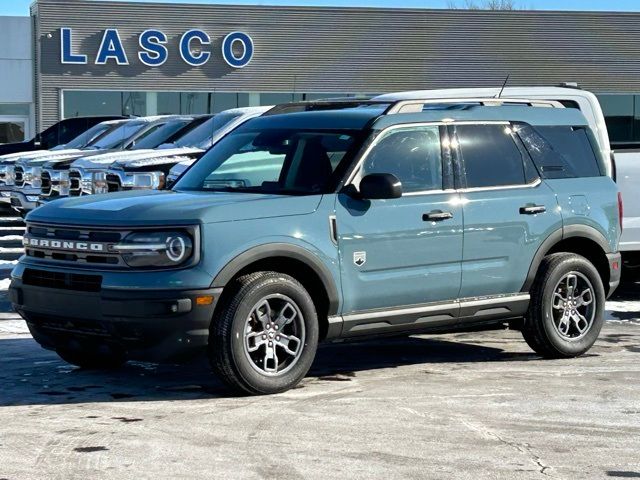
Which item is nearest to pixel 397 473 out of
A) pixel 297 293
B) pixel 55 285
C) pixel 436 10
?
pixel 297 293

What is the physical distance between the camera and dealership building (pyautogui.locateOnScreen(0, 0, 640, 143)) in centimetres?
4203

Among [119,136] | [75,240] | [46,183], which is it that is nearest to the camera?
[75,240]

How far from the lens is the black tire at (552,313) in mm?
9117

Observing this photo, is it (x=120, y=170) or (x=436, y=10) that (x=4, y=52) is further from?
(x=120, y=170)

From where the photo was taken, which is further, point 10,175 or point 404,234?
point 10,175

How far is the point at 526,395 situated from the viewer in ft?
25.9

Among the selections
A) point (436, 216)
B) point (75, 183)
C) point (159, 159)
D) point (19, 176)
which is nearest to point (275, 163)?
point (436, 216)

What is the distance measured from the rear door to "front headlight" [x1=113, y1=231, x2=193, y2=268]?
6.84 feet

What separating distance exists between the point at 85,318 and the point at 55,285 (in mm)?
367

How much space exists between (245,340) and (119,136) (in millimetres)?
15195

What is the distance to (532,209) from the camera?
900cm

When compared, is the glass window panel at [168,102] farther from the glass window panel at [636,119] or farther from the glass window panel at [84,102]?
the glass window panel at [636,119]

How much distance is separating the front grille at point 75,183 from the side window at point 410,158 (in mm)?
10939

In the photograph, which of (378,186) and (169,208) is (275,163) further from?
(169,208)
